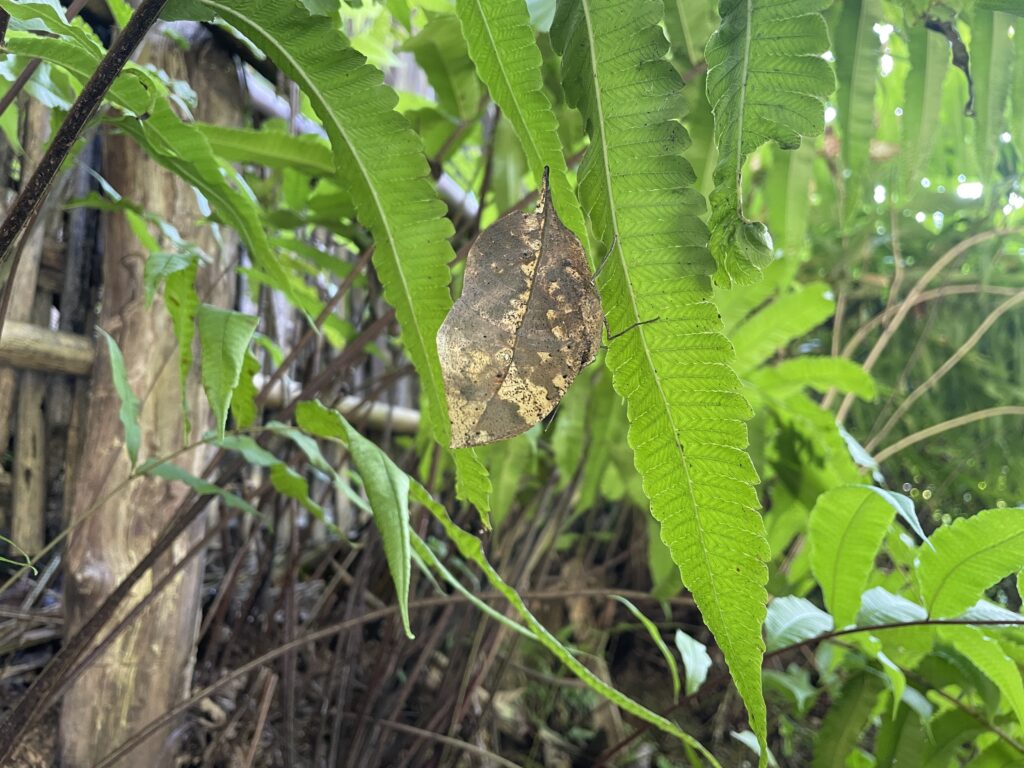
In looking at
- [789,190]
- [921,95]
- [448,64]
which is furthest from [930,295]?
[448,64]

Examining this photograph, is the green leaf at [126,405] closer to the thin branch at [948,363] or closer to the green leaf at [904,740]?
the green leaf at [904,740]

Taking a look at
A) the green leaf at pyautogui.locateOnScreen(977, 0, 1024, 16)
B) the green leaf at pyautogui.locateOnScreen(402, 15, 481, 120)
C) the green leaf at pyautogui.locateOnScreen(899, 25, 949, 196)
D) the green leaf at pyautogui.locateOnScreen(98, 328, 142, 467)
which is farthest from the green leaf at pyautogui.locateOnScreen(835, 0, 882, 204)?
the green leaf at pyautogui.locateOnScreen(98, 328, 142, 467)

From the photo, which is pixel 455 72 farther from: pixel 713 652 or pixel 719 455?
pixel 713 652

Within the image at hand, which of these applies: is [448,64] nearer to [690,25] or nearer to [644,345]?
[690,25]

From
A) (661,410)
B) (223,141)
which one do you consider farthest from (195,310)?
(661,410)

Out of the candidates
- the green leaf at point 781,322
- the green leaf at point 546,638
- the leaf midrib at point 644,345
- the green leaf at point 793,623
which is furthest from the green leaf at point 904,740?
the leaf midrib at point 644,345

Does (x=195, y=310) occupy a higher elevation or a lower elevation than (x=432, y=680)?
higher
